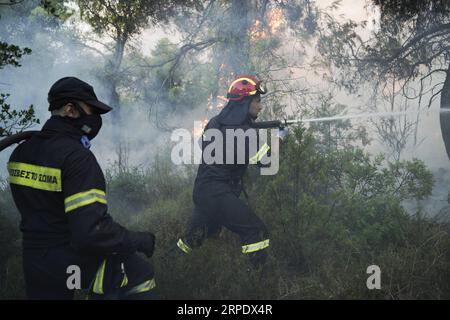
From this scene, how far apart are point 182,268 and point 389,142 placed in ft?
25.6

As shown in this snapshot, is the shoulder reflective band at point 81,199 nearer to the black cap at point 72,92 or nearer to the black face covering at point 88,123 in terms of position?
the black face covering at point 88,123

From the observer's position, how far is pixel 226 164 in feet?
13.5

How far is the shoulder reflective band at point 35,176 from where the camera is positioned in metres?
2.16

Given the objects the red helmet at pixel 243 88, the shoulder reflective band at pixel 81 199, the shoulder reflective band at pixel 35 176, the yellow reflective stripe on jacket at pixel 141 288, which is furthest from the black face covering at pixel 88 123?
the red helmet at pixel 243 88

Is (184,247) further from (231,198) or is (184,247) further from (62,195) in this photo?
(62,195)

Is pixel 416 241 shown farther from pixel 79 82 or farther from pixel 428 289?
pixel 79 82

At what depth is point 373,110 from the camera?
9.23 m

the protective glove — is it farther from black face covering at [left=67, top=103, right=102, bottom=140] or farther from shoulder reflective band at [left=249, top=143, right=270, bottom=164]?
shoulder reflective band at [left=249, top=143, right=270, bottom=164]

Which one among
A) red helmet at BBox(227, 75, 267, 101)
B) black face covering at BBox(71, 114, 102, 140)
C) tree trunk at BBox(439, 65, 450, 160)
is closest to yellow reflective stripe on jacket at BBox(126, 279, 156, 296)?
black face covering at BBox(71, 114, 102, 140)

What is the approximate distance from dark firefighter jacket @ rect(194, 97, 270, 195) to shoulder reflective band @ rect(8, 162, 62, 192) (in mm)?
2037

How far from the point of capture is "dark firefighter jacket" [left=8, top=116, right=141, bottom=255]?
82.0 inches

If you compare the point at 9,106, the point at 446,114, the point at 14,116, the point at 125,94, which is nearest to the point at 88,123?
the point at 9,106
